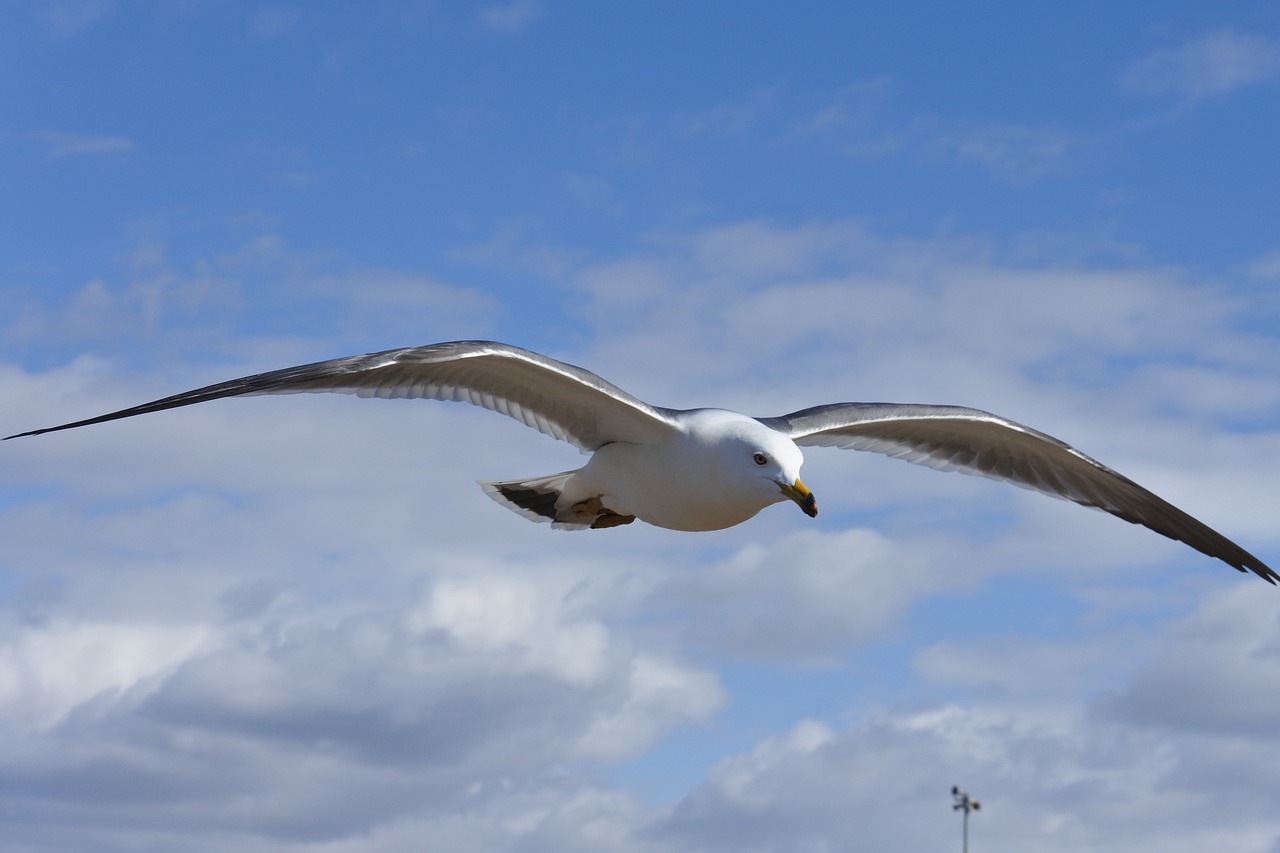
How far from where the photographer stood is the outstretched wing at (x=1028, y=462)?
14.5 metres

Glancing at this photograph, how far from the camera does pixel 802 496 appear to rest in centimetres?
1110

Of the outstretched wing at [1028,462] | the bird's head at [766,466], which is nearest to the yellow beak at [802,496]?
the bird's head at [766,466]

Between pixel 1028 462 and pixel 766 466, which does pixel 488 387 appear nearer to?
pixel 766 466

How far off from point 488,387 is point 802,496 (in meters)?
2.71

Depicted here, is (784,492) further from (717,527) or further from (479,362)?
(479,362)

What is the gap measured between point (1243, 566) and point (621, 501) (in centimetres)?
637

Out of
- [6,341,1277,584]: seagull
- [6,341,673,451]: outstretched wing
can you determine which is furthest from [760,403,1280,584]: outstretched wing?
[6,341,673,451]: outstretched wing

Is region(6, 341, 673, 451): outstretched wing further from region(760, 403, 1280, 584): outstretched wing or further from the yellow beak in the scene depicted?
region(760, 403, 1280, 584): outstretched wing

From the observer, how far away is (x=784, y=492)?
11188mm

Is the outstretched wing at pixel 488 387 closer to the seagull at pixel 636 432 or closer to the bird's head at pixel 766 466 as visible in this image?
the seagull at pixel 636 432

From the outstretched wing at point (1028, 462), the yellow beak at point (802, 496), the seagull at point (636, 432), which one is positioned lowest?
the yellow beak at point (802, 496)

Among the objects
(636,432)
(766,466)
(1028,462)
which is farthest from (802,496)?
(1028,462)

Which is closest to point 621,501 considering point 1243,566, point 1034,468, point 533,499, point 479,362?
point 479,362

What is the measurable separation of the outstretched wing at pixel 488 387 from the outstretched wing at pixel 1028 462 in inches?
103
